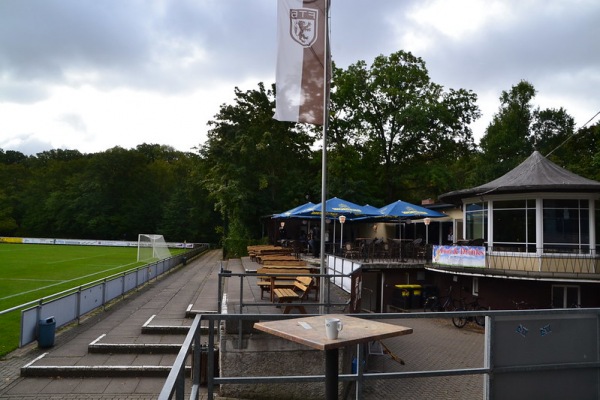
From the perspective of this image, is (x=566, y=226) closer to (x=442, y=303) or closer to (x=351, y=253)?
(x=442, y=303)

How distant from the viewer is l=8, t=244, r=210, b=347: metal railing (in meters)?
12.7

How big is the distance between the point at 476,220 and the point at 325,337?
19.1m

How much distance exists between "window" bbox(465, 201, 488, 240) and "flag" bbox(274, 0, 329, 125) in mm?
12109

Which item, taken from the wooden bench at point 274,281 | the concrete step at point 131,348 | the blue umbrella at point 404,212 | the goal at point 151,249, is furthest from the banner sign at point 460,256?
the goal at point 151,249

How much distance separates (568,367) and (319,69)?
26.6 feet

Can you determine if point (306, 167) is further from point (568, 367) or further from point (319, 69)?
point (568, 367)

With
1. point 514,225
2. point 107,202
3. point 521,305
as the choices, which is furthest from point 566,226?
point 107,202

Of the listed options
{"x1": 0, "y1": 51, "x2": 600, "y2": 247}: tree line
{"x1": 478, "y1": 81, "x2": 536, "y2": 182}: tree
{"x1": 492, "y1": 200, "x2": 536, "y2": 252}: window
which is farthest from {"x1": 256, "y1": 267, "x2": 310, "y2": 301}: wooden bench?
{"x1": 478, "y1": 81, "x2": 536, "y2": 182}: tree

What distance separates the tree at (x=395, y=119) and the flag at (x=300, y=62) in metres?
27.0

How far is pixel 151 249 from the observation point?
4772 centimetres

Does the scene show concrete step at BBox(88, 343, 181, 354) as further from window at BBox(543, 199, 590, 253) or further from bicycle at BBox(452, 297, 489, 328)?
window at BBox(543, 199, 590, 253)

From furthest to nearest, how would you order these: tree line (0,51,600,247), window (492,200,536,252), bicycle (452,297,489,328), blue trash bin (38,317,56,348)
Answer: tree line (0,51,600,247)
window (492,200,536,252)
bicycle (452,297,489,328)
blue trash bin (38,317,56,348)

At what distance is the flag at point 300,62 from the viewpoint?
1076cm

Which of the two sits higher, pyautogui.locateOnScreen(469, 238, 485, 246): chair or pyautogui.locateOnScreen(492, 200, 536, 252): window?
pyautogui.locateOnScreen(492, 200, 536, 252): window
